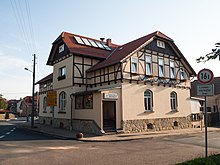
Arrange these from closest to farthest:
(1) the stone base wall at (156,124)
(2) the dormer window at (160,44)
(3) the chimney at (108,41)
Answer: (1) the stone base wall at (156,124) → (2) the dormer window at (160,44) → (3) the chimney at (108,41)

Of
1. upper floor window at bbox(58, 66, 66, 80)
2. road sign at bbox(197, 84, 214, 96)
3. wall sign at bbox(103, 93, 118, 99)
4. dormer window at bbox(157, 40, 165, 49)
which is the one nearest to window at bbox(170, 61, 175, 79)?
dormer window at bbox(157, 40, 165, 49)

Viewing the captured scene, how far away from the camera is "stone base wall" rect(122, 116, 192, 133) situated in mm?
18102

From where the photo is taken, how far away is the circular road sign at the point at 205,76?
7186 millimetres

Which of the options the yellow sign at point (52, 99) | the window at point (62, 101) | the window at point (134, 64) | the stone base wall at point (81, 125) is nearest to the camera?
the stone base wall at point (81, 125)

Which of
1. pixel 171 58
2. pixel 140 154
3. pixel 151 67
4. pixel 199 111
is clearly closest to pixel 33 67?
pixel 151 67

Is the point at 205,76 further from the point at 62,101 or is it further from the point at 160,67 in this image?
the point at 62,101

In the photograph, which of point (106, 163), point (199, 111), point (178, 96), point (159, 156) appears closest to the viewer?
point (106, 163)

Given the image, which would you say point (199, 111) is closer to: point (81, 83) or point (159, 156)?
point (81, 83)

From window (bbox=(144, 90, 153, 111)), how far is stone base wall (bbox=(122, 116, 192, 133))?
1232 mm

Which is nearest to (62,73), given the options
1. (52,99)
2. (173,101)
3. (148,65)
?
(52,99)

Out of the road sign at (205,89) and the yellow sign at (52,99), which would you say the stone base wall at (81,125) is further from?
the road sign at (205,89)

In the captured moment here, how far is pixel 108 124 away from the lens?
18219mm

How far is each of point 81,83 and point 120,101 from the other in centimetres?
550

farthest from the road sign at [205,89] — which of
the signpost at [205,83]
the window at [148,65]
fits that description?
the window at [148,65]
